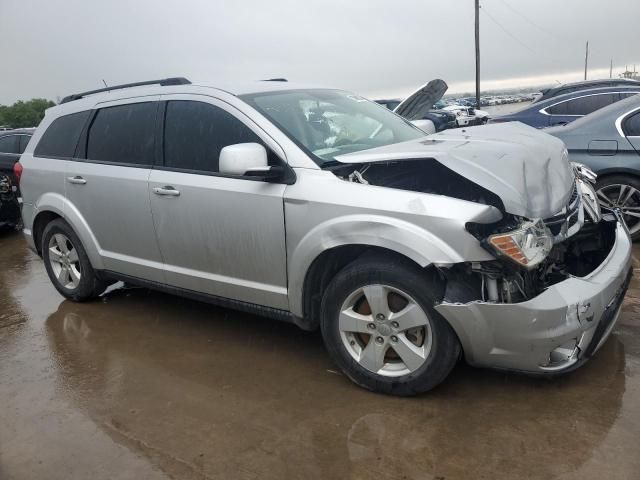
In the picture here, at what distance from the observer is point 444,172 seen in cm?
324

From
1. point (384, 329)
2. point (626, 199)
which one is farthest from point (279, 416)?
point (626, 199)

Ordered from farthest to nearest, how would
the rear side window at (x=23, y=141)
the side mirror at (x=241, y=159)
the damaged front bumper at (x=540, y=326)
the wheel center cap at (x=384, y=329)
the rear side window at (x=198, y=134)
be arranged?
the rear side window at (x=23, y=141) → the rear side window at (x=198, y=134) → the side mirror at (x=241, y=159) → the wheel center cap at (x=384, y=329) → the damaged front bumper at (x=540, y=326)

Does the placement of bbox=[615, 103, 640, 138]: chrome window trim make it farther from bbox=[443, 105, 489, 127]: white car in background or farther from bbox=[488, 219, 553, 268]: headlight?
bbox=[443, 105, 489, 127]: white car in background

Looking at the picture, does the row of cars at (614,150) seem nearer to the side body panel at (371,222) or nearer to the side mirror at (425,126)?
the side mirror at (425,126)

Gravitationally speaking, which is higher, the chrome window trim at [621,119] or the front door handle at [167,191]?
the chrome window trim at [621,119]

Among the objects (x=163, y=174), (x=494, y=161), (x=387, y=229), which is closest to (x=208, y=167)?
(x=163, y=174)

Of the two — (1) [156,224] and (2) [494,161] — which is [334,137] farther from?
(1) [156,224]

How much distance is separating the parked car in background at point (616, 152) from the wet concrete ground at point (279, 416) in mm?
1636

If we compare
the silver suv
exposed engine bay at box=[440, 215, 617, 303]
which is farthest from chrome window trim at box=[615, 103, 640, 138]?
exposed engine bay at box=[440, 215, 617, 303]

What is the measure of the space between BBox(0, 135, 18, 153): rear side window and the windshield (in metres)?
7.24

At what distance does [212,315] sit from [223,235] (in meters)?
1.18

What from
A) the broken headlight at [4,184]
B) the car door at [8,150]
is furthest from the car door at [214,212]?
the car door at [8,150]

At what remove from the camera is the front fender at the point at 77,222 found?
4.57 meters

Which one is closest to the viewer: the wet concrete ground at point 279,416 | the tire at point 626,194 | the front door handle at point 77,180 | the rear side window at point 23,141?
the wet concrete ground at point 279,416
